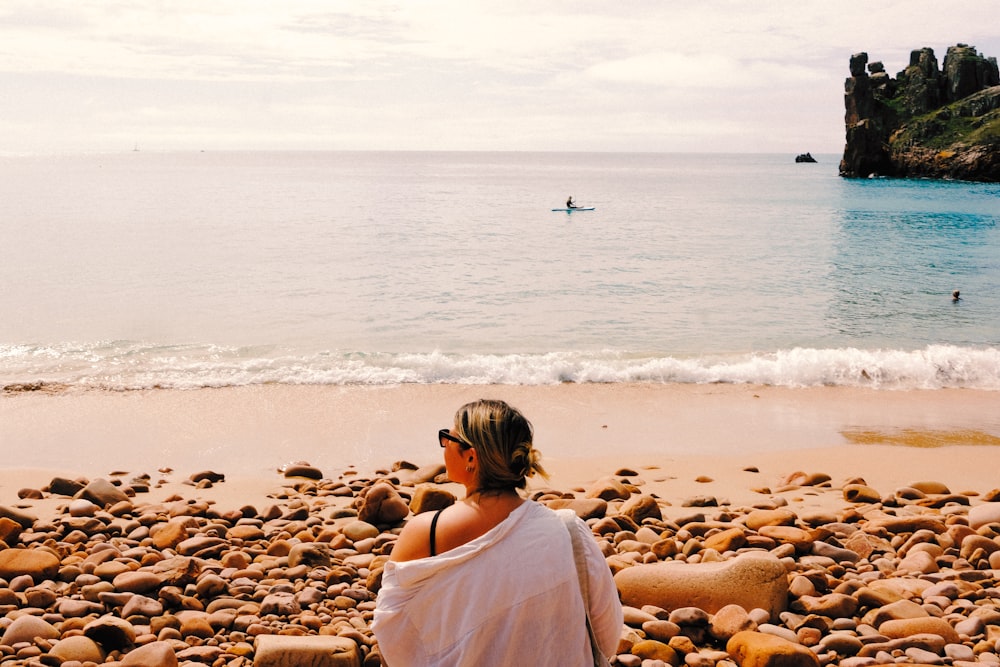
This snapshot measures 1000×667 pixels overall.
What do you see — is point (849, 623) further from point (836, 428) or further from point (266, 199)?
point (266, 199)

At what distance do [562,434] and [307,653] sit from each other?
699 cm

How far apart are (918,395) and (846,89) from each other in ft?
352

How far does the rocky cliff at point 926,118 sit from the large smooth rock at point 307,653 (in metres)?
96.5

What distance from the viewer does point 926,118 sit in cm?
10000

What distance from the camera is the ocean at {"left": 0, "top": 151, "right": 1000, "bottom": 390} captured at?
14680 millimetres

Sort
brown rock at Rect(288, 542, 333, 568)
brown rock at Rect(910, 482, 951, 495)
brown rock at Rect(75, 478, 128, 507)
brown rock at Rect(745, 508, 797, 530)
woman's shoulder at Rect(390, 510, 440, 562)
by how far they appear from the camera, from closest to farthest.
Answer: woman's shoulder at Rect(390, 510, 440, 562) < brown rock at Rect(288, 542, 333, 568) < brown rock at Rect(745, 508, 797, 530) < brown rock at Rect(75, 478, 128, 507) < brown rock at Rect(910, 482, 951, 495)

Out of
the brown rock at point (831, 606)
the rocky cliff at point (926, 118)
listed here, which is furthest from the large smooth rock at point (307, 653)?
the rocky cliff at point (926, 118)

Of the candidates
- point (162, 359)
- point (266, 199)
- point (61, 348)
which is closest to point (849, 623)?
point (162, 359)

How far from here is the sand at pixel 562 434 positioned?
912 centimetres

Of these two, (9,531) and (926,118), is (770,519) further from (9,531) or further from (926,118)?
(926,118)

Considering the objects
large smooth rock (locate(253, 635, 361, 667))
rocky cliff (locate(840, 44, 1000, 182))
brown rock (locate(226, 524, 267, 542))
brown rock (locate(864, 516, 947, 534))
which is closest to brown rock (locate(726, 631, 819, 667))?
large smooth rock (locate(253, 635, 361, 667))

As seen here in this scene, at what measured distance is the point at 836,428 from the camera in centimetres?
1139

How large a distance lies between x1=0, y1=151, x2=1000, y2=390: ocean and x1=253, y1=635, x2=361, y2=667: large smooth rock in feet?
31.5

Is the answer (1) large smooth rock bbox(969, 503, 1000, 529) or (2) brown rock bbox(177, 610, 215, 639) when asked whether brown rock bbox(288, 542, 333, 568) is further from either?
(1) large smooth rock bbox(969, 503, 1000, 529)
